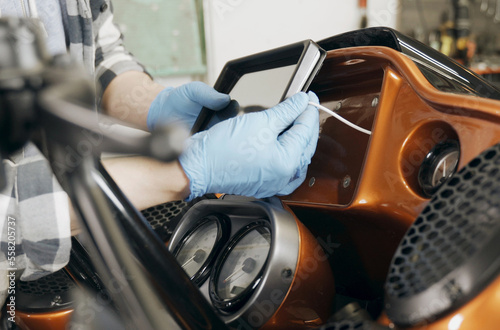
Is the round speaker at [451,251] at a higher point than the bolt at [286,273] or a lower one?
higher

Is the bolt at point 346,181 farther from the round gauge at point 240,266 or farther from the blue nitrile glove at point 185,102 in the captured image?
the blue nitrile glove at point 185,102

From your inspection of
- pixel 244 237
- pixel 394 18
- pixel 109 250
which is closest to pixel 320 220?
pixel 244 237

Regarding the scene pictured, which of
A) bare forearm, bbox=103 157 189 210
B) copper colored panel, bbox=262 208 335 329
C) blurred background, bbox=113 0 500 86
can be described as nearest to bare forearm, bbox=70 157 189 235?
bare forearm, bbox=103 157 189 210

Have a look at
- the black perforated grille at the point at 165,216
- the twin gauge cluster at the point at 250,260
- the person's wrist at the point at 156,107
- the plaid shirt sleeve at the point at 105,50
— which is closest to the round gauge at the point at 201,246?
the twin gauge cluster at the point at 250,260

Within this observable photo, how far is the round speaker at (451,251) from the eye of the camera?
10.9 inches

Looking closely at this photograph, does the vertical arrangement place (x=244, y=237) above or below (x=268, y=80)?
below

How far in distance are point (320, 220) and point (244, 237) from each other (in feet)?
0.36

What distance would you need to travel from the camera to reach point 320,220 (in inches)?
21.4

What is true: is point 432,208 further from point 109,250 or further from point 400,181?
point 109,250

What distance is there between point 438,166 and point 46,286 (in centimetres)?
60

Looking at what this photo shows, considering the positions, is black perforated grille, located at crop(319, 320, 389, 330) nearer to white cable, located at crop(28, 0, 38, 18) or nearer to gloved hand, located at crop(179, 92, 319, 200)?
gloved hand, located at crop(179, 92, 319, 200)

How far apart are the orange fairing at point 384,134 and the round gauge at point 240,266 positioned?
0.09 metres

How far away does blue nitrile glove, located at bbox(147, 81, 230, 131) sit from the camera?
0.73 meters

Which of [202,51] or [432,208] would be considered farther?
[202,51]
